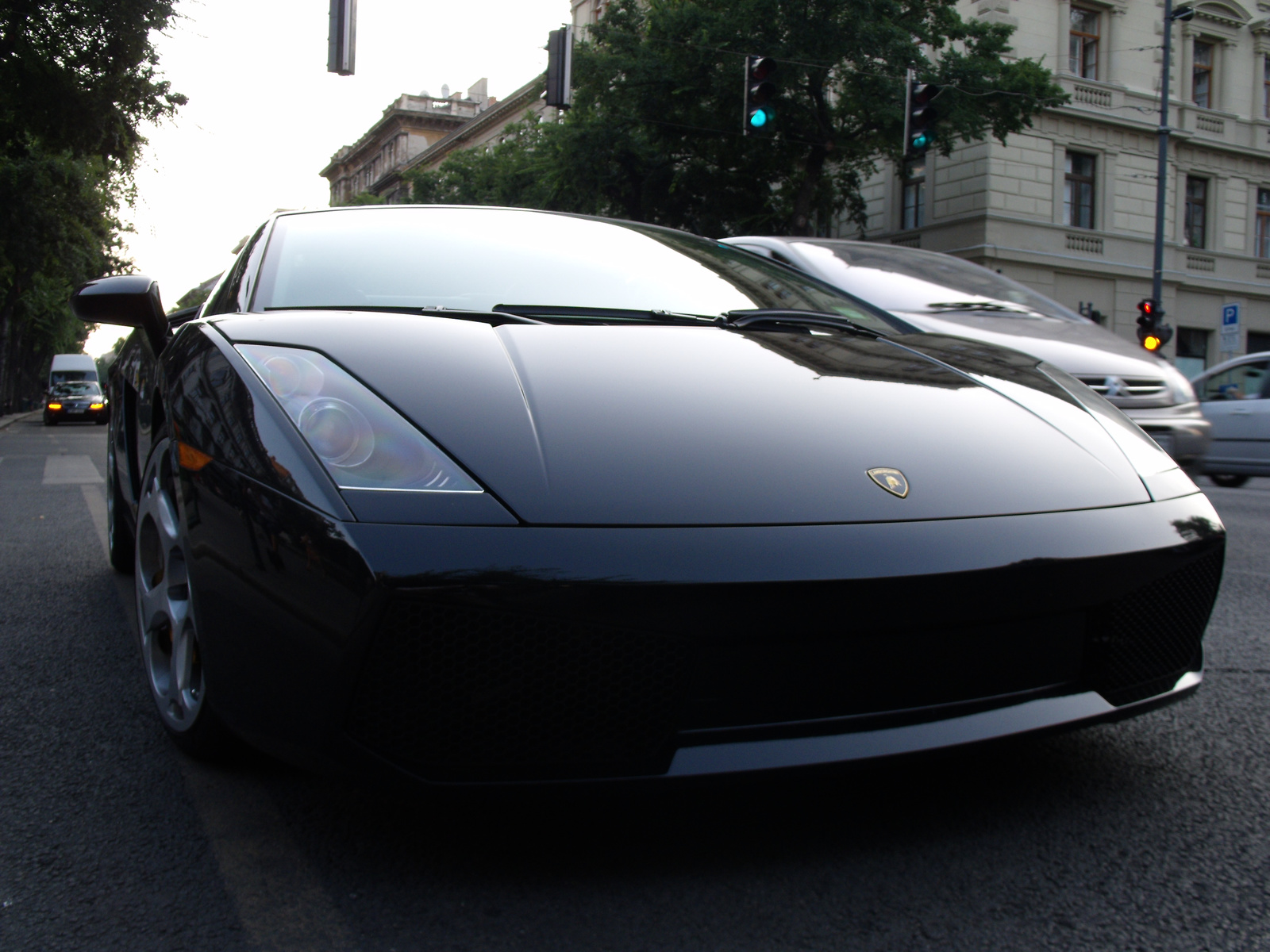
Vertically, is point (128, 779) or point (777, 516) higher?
point (777, 516)

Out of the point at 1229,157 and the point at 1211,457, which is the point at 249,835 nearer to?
the point at 1211,457

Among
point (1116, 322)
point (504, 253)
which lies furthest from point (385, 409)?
point (1116, 322)

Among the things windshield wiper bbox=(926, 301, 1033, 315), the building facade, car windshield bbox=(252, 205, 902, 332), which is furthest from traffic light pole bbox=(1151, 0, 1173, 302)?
car windshield bbox=(252, 205, 902, 332)

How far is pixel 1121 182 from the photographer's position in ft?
94.2

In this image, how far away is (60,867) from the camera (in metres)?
1.75

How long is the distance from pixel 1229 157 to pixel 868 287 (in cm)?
2962

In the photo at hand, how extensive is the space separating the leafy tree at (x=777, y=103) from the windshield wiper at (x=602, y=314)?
70.3 ft

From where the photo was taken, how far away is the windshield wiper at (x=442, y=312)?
2.27 metres

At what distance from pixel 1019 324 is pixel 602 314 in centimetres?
360

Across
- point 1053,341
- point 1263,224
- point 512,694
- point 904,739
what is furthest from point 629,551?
point 1263,224

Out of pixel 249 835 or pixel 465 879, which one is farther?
pixel 249 835

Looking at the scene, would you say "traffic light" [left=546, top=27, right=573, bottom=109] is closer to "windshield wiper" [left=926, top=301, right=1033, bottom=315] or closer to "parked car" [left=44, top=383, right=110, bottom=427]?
"windshield wiper" [left=926, top=301, right=1033, bottom=315]

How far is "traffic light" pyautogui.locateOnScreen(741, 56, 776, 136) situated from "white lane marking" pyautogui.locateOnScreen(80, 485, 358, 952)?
11060 millimetres

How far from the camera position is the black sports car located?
5.10 ft
